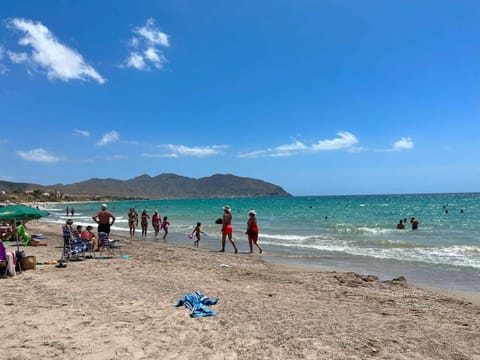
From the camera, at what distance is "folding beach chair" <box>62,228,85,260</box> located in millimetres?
10312

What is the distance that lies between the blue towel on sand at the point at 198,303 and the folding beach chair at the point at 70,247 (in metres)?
5.53

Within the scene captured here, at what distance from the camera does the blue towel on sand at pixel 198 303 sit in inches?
218

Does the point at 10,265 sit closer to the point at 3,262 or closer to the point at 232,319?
the point at 3,262

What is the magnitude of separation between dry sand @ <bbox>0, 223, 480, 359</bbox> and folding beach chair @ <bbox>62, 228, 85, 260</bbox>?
1.64 meters

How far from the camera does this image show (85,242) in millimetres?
11094

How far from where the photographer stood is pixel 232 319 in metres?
5.35

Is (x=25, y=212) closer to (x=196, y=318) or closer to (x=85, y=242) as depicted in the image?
(x=85, y=242)

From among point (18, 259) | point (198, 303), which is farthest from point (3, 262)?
point (198, 303)

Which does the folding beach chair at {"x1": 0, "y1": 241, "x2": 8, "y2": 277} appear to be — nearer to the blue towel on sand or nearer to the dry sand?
the dry sand

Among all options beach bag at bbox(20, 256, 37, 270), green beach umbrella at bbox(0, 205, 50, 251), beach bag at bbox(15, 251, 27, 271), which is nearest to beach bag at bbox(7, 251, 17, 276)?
beach bag at bbox(15, 251, 27, 271)

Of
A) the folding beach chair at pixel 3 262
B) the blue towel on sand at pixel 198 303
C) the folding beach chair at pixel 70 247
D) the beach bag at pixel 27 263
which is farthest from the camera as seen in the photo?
the folding beach chair at pixel 70 247

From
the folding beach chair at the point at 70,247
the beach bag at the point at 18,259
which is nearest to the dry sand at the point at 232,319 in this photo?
the beach bag at the point at 18,259

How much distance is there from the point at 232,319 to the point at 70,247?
22.2 ft

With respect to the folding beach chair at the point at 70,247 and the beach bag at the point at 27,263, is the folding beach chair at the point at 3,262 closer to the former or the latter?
the beach bag at the point at 27,263
